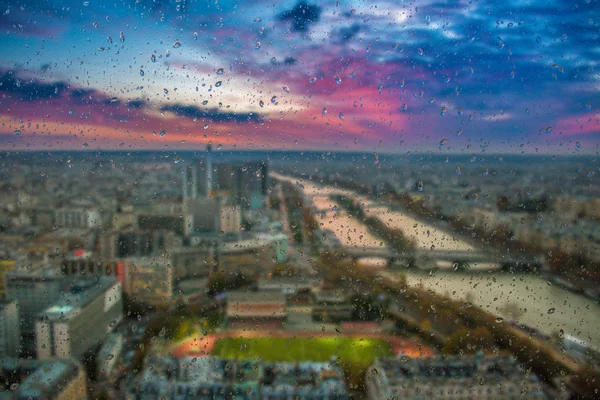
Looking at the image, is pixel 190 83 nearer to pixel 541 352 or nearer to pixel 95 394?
pixel 95 394

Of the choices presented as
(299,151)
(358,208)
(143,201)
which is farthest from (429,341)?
(143,201)

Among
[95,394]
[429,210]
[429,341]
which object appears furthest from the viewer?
[429,210]

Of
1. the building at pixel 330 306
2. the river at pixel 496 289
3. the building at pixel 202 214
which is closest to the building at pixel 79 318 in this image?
the building at pixel 202 214

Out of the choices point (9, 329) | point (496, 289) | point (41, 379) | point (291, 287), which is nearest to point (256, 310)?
point (291, 287)

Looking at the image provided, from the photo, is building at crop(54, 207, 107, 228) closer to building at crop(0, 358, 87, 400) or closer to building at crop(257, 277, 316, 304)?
building at crop(0, 358, 87, 400)

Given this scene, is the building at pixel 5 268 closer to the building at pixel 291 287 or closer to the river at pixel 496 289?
the building at pixel 291 287

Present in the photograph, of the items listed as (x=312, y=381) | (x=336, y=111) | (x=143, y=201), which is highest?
(x=336, y=111)
